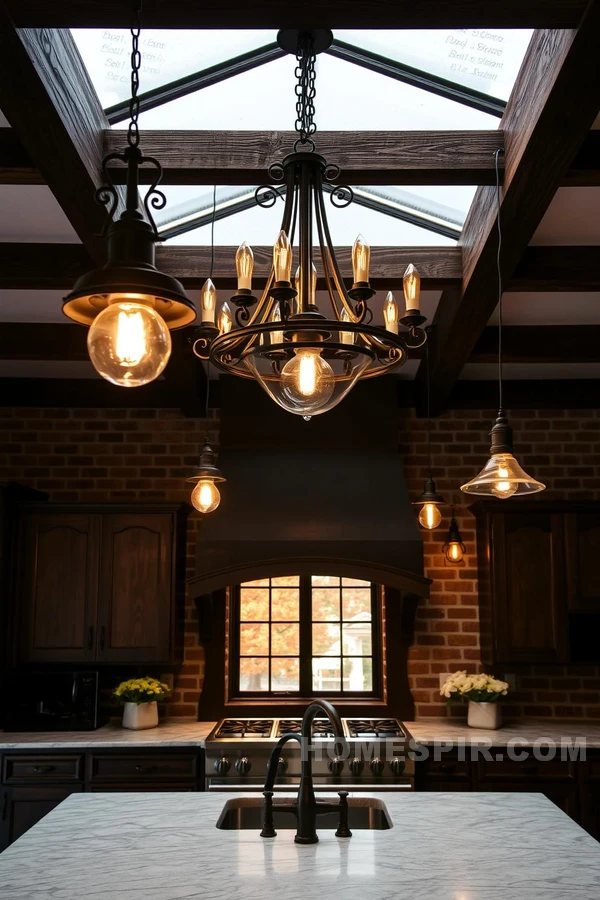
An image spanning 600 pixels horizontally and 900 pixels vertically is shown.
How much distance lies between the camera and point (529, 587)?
4.77m

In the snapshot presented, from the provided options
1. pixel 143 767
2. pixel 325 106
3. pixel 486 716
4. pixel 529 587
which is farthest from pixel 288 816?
pixel 325 106

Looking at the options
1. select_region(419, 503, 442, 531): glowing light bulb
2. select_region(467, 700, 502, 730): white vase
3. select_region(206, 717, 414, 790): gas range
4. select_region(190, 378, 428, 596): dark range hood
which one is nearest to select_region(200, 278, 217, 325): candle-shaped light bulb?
select_region(419, 503, 442, 531): glowing light bulb

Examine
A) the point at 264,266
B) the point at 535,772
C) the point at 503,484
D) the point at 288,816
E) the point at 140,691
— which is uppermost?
the point at 264,266

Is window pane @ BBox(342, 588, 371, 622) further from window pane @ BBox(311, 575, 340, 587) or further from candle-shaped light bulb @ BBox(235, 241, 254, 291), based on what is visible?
candle-shaped light bulb @ BBox(235, 241, 254, 291)

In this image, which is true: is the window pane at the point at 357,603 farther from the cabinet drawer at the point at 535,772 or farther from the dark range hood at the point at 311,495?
the cabinet drawer at the point at 535,772

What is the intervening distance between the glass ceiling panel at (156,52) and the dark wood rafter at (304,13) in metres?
0.55

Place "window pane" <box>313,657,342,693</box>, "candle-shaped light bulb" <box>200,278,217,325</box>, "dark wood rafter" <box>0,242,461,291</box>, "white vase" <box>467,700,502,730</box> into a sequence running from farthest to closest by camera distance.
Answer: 1. "window pane" <box>313,657,342,693</box>
2. "white vase" <box>467,700,502,730</box>
3. "dark wood rafter" <box>0,242,461,291</box>
4. "candle-shaped light bulb" <box>200,278,217,325</box>

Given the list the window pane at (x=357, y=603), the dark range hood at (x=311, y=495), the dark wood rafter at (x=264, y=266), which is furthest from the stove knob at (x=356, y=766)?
the dark wood rafter at (x=264, y=266)

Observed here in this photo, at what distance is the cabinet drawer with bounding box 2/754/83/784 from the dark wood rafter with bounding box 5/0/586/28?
140 inches

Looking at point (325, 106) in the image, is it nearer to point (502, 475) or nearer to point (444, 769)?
point (502, 475)

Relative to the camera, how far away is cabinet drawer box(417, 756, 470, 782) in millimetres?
4332

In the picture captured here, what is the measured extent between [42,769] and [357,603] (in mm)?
2035

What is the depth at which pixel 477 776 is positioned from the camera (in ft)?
14.2

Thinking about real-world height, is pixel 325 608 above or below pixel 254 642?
above
